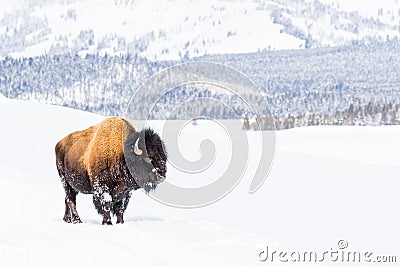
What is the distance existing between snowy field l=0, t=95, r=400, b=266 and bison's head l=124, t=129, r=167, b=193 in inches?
28.9

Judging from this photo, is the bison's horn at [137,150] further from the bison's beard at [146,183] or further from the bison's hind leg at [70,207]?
the bison's hind leg at [70,207]

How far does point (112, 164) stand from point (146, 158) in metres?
0.65

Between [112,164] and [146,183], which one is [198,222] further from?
[112,164]

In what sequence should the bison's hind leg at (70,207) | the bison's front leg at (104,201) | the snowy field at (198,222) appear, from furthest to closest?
1. the bison's hind leg at (70,207)
2. the bison's front leg at (104,201)
3. the snowy field at (198,222)

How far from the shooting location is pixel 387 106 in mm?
125062

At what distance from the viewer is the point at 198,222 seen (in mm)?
10898

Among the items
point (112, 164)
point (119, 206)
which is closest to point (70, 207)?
point (119, 206)

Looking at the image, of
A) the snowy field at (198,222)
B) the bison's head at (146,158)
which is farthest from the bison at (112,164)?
the snowy field at (198,222)

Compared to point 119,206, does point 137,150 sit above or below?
above

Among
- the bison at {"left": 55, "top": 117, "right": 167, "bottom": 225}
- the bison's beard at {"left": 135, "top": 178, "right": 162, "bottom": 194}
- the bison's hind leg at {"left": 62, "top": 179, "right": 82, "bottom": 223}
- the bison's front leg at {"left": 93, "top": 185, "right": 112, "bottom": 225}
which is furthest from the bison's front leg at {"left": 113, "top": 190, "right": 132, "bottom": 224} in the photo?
the bison's hind leg at {"left": 62, "top": 179, "right": 82, "bottom": 223}

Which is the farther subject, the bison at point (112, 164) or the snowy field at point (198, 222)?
the bison at point (112, 164)

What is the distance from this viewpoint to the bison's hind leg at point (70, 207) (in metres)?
10.7

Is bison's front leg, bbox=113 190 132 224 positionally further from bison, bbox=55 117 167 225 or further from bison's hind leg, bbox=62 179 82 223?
bison's hind leg, bbox=62 179 82 223

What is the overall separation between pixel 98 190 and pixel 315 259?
3.41 m
